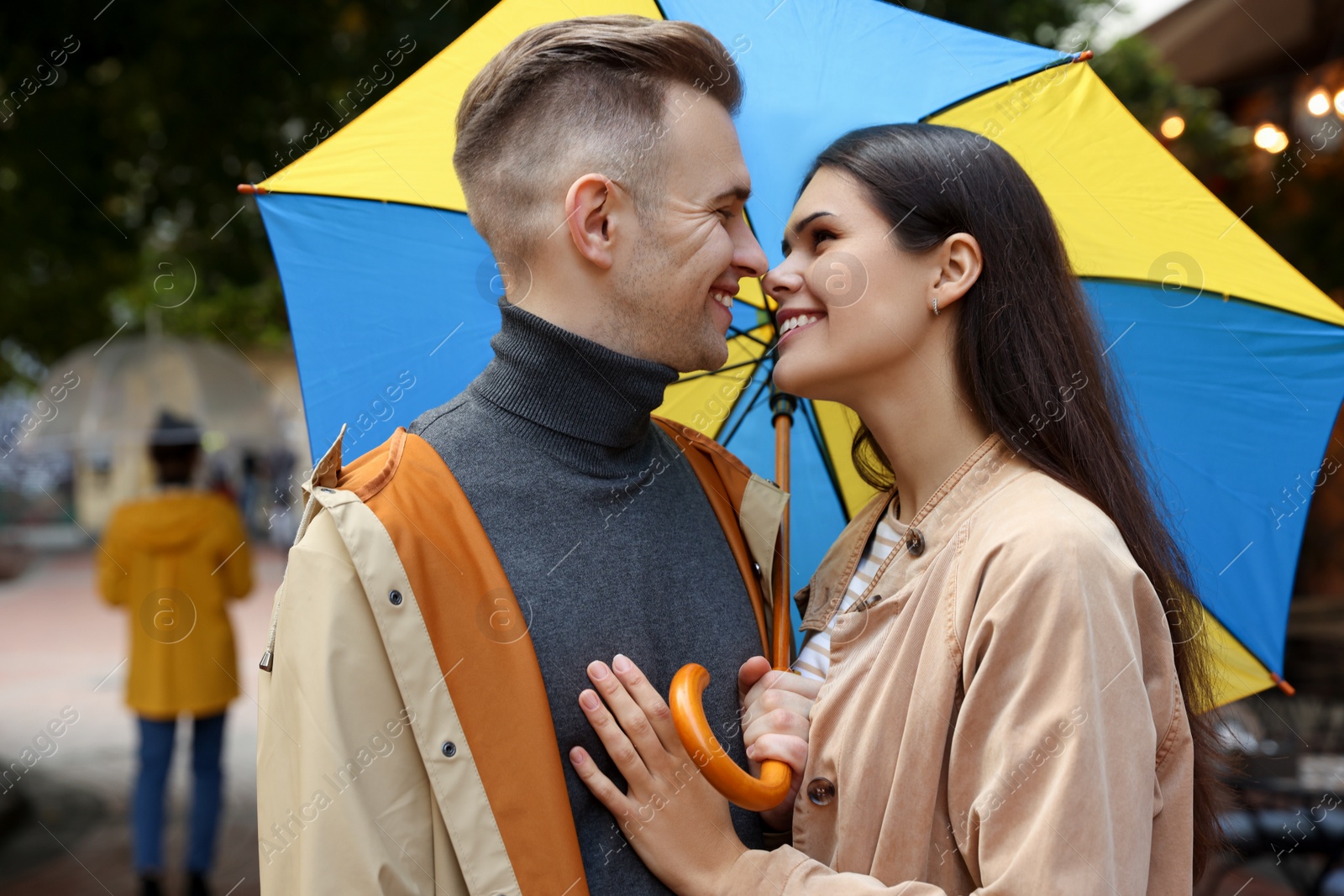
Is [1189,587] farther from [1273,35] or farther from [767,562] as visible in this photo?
[1273,35]

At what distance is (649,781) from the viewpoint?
5.51 feet

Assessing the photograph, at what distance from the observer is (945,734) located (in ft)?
5.23

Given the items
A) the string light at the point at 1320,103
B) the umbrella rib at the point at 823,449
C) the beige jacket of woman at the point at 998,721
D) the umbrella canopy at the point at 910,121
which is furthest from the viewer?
the string light at the point at 1320,103

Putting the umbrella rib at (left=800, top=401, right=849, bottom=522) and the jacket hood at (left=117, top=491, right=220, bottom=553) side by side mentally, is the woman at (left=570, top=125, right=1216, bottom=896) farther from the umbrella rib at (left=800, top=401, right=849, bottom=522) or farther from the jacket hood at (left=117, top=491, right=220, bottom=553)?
the jacket hood at (left=117, top=491, right=220, bottom=553)

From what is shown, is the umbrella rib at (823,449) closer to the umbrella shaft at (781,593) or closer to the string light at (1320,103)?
the umbrella shaft at (781,593)

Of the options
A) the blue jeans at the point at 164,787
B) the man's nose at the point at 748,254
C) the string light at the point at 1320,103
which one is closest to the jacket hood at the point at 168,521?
the blue jeans at the point at 164,787

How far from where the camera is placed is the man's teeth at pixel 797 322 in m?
1.99

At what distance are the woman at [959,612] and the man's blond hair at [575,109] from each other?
337mm

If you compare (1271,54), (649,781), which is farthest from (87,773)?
(1271,54)

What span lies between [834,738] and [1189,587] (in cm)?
73

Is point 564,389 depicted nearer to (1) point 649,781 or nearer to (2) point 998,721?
(1) point 649,781

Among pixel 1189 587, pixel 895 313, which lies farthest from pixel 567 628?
pixel 1189 587

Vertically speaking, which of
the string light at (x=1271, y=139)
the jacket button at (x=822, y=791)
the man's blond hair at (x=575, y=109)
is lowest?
the jacket button at (x=822, y=791)

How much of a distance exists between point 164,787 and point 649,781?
4.41m
